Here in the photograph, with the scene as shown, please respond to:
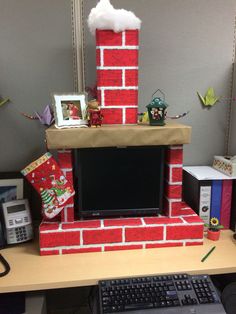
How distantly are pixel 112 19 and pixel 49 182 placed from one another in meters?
0.69

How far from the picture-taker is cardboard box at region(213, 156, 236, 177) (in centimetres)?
135

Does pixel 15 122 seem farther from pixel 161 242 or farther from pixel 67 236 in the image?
pixel 161 242

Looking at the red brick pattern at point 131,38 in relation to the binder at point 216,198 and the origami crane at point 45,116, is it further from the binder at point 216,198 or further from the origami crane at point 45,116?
the binder at point 216,198

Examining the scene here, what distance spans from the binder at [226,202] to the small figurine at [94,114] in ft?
2.16

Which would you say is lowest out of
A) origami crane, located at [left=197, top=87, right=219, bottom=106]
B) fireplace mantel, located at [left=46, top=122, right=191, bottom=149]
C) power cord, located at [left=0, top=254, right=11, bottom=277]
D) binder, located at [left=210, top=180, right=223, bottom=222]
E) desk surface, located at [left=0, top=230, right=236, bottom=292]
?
desk surface, located at [left=0, top=230, right=236, bottom=292]

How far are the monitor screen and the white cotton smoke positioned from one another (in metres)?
0.49

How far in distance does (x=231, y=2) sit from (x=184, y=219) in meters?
1.06

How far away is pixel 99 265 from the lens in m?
1.11

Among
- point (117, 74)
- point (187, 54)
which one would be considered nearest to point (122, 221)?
point (117, 74)

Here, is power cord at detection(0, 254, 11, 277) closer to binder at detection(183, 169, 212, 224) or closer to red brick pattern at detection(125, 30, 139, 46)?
binder at detection(183, 169, 212, 224)

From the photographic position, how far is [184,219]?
4.15ft

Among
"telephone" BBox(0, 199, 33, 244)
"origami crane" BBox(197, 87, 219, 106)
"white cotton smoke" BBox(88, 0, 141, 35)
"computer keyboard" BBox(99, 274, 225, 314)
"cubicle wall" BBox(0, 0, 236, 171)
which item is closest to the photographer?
"computer keyboard" BBox(99, 274, 225, 314)

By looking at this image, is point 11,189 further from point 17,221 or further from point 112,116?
point 112,116

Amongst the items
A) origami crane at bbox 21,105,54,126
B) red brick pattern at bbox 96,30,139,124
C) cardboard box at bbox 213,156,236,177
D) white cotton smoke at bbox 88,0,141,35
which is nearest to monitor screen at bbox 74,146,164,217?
red brick pattern at bbox 96,30,139,124
